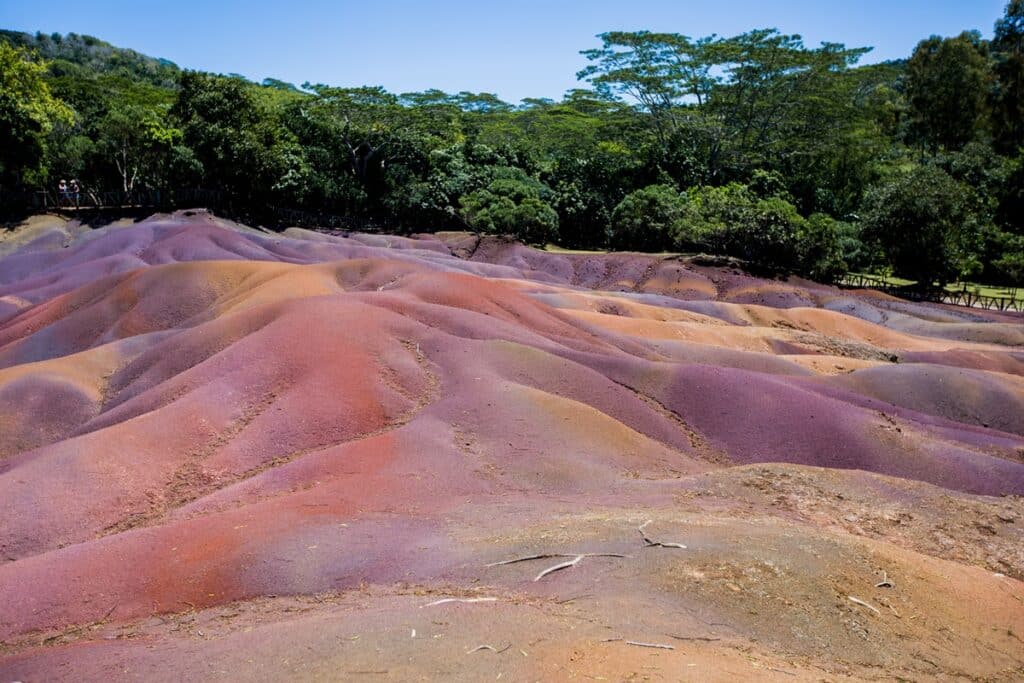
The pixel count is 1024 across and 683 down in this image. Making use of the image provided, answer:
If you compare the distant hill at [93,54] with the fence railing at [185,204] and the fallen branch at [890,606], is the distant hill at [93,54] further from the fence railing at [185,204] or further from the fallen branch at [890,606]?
the fallen branch at [890,606]

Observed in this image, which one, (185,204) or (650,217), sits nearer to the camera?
(650,217)

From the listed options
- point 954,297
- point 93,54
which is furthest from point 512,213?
point 93,54

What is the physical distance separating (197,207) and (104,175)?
32.8ft

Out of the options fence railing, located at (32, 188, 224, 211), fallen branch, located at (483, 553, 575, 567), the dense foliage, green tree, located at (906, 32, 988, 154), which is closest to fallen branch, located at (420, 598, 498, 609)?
fallen branch, located at (483, 553, 575, 567)

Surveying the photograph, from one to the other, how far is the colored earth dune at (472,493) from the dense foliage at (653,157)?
59.8 ft

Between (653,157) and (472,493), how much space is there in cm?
4764

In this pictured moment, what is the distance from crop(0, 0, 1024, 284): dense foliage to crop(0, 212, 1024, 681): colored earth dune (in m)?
18.2

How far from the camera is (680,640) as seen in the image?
26.2ft

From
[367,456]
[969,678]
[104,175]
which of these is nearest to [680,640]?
[969,678]

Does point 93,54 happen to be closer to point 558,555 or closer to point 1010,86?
point 1010,86

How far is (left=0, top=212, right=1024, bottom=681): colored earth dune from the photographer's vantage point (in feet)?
27.7

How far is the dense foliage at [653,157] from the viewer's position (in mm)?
44125

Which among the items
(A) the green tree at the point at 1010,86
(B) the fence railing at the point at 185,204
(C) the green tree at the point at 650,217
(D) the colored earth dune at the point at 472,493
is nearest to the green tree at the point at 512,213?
(C) the green tree at the point at 650,217

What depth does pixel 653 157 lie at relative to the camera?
2250 inches
